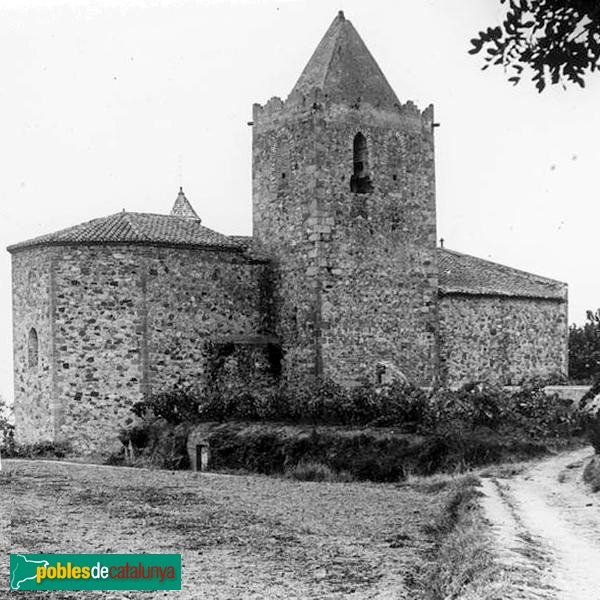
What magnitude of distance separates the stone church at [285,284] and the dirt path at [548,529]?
1024 cm

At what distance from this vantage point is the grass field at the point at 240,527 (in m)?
11.0

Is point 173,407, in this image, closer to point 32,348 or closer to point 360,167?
point 32,348

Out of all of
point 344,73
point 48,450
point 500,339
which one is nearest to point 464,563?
point 48,450

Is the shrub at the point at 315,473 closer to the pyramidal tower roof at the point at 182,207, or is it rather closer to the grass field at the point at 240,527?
the grass field at the point at 240,527

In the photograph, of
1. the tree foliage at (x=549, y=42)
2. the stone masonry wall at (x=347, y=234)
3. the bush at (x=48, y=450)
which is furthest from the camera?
the stone masonry wall at (x=347, y=234)

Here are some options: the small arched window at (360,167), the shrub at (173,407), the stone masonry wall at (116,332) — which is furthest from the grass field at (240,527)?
the small arched window at (360,167)

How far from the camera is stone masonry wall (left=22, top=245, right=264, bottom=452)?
27234mm

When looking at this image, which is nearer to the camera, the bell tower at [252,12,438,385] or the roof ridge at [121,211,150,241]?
the roof ridge at [121,211,150,241]

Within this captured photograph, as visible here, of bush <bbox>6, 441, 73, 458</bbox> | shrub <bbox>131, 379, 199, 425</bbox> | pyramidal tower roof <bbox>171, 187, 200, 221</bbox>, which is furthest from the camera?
pyramidal tower roof <bbox>171, 187, 200, 221</bbox>

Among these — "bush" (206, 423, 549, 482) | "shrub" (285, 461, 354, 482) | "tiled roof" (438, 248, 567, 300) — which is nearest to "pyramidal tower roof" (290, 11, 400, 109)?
"tiled roof" (438, 248, 567, 300)

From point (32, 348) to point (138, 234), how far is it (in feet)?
13.8

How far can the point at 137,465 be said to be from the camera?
25438 mm

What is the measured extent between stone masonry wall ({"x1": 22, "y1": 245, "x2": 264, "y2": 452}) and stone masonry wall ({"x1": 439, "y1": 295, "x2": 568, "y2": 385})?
7333 millimetres

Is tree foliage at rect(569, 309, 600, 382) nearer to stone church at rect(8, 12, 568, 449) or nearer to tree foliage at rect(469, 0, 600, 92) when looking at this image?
stone church at rect(8, 12, 568, 449)
